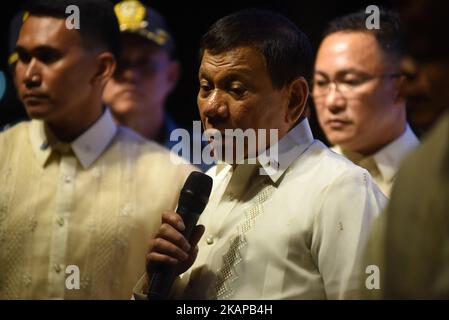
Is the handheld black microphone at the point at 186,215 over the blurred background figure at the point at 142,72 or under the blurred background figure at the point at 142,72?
under

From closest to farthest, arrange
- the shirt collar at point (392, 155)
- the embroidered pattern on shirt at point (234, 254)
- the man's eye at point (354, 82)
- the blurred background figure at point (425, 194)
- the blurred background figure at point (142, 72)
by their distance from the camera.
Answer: the blurred background figure at point (425, 194)
the embroidered pattern on shirt at point (234, 254)
the shirt collar at point (392, 155)
the man's eye at point (354, 82)
the blurred background figure at point (142, 72)

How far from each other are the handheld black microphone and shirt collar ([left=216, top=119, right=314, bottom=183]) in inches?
7.8

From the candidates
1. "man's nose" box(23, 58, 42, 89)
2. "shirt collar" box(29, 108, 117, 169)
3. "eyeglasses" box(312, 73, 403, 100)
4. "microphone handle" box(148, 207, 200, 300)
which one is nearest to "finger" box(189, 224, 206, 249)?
"microphone handle" box(148, 207, 200, 300)

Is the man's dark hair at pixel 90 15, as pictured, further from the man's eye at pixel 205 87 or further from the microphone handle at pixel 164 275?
the microphone handle at pixel 164 275

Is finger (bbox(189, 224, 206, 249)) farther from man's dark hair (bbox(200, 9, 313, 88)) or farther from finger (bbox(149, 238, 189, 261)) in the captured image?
man's dark hair (bbox(200, 9, 313, 88))

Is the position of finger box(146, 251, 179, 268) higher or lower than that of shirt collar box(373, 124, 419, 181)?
lower

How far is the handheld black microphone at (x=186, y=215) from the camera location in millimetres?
2143

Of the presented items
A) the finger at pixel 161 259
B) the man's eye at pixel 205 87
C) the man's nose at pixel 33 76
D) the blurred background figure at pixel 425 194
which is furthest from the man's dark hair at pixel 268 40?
the man's nose at pixel 33 76

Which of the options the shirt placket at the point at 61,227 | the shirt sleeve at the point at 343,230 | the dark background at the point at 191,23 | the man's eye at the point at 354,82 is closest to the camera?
the shirt sleeve at the point at 343,230

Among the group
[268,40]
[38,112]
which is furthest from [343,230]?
[38,112]

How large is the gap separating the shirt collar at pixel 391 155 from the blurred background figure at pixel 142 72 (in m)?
1.24

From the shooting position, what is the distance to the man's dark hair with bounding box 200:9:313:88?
7.39 ft

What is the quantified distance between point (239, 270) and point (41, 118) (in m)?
1.05

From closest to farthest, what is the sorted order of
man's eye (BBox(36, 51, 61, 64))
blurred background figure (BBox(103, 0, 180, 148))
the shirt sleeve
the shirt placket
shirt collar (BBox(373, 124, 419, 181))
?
the shirt sleeve, the shirt placket, man's eye (BBox(36, 51, 61, 64)), shirt collar (BBox(373, 124, 419, 181)), blurred background figure (BBox(103, 0, 180, 148))
